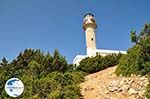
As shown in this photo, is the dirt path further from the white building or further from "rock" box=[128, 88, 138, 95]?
the white building

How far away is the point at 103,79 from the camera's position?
1059 inches

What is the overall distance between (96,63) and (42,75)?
23.8 ft

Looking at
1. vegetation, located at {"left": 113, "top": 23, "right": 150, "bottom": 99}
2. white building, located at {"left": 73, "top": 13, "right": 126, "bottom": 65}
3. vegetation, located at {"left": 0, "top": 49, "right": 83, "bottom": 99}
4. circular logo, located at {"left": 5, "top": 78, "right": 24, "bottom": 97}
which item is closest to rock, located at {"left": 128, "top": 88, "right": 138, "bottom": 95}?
vegetation, located at {"left": 113, "top": 23, "right": 150, "bottom": 99}

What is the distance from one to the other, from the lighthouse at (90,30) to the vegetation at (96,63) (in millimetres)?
8333

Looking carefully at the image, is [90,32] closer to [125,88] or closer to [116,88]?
[116,88]

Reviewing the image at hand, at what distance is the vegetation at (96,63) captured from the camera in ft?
104

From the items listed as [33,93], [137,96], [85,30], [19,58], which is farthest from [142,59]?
[85,30]

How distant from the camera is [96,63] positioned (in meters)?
31.8

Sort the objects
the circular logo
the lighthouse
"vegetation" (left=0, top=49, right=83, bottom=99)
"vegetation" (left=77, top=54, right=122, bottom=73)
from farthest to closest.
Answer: the lighthouse < "vegetation" (left=77, top=54, right=122, bottom=73) < "vegetation" (left=0, top=49, right=83, bottom=99) < the circular logo

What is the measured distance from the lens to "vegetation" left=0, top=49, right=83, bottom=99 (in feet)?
72.0

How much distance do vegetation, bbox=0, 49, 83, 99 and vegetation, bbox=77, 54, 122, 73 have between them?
6.52 ft

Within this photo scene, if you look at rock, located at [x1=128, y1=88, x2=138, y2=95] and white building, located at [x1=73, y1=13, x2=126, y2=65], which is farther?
white building, located at [x1=73, y1=13, x2=126, y2=65]

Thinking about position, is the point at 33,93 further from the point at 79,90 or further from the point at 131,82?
the point at 131,82

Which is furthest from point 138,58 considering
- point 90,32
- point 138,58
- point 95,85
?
point 90,32
